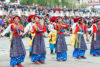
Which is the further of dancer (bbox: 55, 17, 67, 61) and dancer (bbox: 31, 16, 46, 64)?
dancer (bbox: 55, 17, 67, 61)

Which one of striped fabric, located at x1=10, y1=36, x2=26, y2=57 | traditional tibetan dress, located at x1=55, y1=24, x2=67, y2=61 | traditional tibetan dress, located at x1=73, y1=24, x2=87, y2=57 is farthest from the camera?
traditional tibetan dress, located at x1=73, y1=24, x2=87, y2=57

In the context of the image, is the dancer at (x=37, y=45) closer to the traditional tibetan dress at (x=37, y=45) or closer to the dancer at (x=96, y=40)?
the traditional tibetan dress at (x=37, y=45)

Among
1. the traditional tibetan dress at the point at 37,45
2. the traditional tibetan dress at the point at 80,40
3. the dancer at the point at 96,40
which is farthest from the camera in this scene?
the dancer at the point at 96,40

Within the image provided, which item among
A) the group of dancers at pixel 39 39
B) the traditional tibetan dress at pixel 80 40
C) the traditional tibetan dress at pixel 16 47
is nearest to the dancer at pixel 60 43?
the group of dancers at pixel 39 39

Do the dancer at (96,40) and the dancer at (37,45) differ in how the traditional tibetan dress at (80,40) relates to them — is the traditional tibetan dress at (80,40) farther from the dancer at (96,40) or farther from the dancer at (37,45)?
the dancer at (37,45)

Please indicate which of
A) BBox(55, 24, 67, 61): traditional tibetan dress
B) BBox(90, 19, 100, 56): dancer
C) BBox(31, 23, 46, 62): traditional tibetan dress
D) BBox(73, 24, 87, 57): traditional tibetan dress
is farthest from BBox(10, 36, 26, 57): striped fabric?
BBox(90, 19, 100, 56): dancer

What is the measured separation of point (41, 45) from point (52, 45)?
264 centimetres

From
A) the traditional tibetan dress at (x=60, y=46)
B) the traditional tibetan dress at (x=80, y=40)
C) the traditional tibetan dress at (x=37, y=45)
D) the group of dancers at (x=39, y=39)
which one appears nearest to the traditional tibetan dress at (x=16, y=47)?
the group of dancers at (x=39, y=39)

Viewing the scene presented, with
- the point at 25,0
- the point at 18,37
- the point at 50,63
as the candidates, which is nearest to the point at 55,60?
the point at 50,63

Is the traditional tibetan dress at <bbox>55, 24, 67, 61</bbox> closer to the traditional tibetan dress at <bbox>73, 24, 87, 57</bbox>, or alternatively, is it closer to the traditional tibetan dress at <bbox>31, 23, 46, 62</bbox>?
the traditional tibetan dress at <bbox>73, 24, 87, 57</bbox>

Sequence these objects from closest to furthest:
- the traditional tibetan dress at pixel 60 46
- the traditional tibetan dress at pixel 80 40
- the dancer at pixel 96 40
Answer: the traditional tibetan dress at pixel 60 46, the traditional tibetan dress at pixel 80 40, the dancer at pixel 96 40

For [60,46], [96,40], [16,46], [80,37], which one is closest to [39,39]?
[16,46]

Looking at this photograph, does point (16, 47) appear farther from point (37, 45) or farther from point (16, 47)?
point (37, 45)

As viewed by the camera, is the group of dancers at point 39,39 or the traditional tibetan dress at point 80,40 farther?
the traditional tibetan dress at point 80,40
